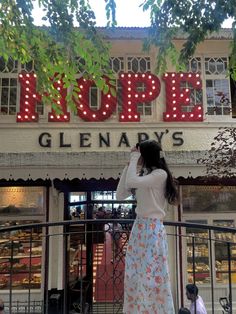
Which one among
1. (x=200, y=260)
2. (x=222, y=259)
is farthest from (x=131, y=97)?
(x=222, y=259)

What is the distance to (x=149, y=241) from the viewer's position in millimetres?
3326

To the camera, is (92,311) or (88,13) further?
(92,311)

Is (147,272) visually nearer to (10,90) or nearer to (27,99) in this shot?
(27,99)

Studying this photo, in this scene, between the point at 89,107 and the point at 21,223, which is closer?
the point at 21,223

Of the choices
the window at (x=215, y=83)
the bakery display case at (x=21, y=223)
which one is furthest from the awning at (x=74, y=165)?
the window at (x=215, y=83)

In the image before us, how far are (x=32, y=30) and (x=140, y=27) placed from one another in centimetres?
500

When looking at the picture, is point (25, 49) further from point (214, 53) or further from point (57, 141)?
point (214, 53)

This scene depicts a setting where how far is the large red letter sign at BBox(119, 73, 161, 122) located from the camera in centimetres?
1019

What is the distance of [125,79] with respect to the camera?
33.5ft

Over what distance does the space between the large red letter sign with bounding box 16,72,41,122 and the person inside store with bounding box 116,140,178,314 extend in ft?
22.9

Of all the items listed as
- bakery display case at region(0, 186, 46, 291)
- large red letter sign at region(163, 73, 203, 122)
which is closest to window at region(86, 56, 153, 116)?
large red letter sign at region(163, 73, 203, 122)

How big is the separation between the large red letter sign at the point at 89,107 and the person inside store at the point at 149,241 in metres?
6.76

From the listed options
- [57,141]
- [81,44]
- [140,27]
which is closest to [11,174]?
[57,141]

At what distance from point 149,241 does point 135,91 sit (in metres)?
7.30
